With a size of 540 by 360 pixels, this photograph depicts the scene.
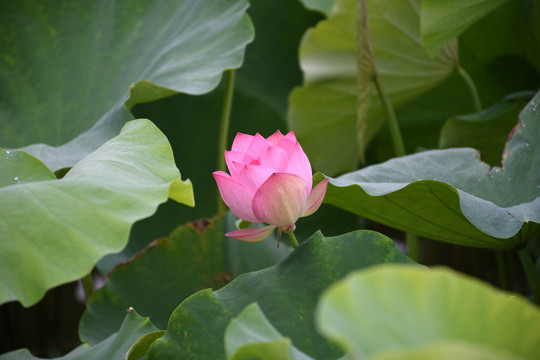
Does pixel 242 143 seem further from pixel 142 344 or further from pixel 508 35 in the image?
pixel 508 35

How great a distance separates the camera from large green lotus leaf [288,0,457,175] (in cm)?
143

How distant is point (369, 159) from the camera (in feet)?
5.72

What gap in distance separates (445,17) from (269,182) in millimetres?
696

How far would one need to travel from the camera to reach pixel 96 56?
1.24m

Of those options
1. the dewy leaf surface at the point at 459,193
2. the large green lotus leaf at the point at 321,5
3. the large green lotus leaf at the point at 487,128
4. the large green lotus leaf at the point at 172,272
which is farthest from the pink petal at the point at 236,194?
the large green lotus leaf at the point at 321,5

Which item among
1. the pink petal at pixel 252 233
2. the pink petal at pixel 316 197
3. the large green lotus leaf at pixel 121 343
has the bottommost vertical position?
the large green lotus leaf at pixel 121 343

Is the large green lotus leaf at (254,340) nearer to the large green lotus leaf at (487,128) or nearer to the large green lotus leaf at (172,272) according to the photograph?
the large green lotus leaf at (172,272)

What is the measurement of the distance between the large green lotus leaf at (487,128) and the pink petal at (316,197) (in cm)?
67

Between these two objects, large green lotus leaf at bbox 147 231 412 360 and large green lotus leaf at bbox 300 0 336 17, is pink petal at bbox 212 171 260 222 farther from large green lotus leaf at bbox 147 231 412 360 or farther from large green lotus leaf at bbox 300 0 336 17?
large green lotus leaf at bbox 300 0 336 17

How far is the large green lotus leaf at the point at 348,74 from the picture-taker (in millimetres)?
1434

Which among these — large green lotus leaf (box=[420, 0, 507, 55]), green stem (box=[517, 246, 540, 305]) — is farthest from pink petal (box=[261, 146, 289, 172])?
large green lotus leaf (box=[420, 0, 507, 55])

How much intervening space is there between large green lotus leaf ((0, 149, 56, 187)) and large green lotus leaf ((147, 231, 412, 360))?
217mm

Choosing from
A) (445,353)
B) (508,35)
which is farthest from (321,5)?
(445,353)

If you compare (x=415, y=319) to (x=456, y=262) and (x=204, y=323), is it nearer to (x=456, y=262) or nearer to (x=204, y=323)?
(x=204, y=323)
